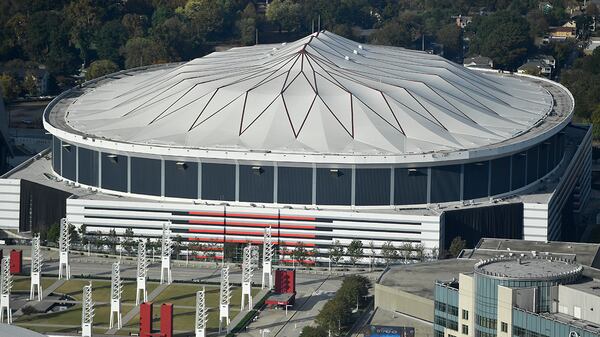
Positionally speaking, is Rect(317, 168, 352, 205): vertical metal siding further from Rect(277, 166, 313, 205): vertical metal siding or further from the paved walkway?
the paved walkway

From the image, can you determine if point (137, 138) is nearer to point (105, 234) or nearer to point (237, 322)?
point (105, 234)

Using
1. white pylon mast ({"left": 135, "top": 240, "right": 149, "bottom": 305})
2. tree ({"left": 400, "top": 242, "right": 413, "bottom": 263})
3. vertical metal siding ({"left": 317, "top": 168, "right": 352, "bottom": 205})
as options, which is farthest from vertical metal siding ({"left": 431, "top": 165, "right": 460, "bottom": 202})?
white pylon mast ({"left": 135, "top": 240, "right": 149, "bottom": 305})

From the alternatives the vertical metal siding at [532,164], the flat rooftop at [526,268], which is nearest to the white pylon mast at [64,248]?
the flat rooftop at [526,268]

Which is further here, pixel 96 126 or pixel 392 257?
pixel 96 126

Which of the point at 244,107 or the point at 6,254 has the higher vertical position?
the point at 244,107

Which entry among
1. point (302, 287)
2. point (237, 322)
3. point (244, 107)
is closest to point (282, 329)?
point (237, 322)

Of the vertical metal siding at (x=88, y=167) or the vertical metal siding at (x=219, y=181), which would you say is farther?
the vertical metal siding at (x=88, y=167)

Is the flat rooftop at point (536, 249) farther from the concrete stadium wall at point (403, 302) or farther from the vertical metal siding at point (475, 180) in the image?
the vertical metal siding at point (475, 180)
